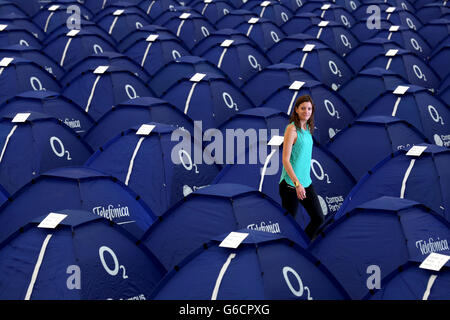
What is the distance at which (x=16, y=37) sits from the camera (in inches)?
790

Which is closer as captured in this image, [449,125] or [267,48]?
[449,125]

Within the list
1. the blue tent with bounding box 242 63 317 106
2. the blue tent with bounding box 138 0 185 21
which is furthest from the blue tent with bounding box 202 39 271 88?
the blue tent with bounding box 138 0 185 21

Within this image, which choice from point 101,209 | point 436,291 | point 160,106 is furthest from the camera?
point 160,106

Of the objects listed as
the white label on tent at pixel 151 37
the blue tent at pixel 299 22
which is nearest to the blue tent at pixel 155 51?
the white label on tent at pixel 151 37

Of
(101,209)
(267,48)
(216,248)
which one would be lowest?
(267,48)

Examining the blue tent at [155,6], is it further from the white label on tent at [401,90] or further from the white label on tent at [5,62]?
the white label on tent at [401,90]

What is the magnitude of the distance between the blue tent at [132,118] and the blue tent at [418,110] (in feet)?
10.3

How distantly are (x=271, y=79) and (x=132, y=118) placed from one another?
149 inches

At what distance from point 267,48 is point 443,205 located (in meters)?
11.2

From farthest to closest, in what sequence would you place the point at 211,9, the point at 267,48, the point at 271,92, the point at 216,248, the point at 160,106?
the point at 211,9 → the point at 267,48 → the point at 271,92 → the point at 160,106 → the point at 216,248

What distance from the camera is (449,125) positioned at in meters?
14.0

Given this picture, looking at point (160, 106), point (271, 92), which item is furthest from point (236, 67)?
point (160, 106)

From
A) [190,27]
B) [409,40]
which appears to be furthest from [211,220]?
[190,27]

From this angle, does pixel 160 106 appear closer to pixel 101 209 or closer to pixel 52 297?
pixel 101 209
